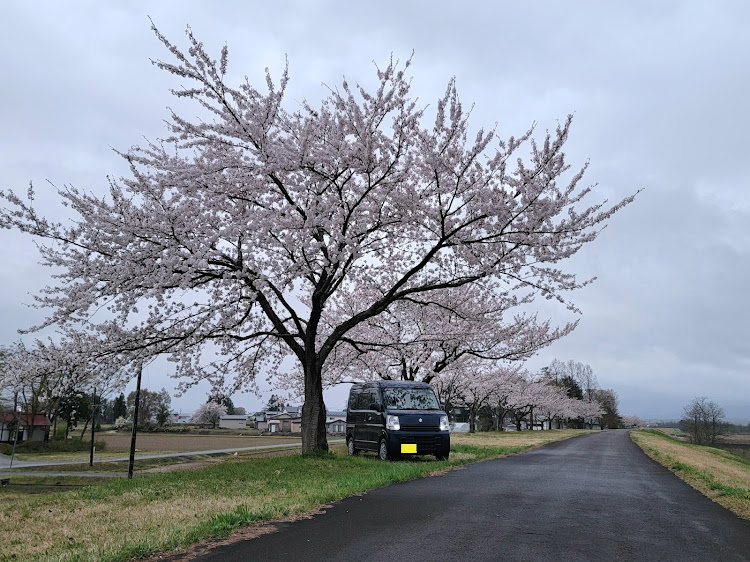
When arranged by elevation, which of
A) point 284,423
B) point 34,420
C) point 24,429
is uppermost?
point 34,420

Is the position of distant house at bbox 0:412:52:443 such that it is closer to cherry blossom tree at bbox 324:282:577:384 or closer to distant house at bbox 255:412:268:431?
cherry blossom tree at bbox 324:282:577:384

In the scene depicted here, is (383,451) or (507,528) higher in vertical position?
(507,528)

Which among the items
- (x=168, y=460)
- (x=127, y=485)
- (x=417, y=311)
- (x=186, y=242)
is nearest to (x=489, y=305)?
(x=417, y=311)

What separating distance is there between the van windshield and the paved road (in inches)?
194

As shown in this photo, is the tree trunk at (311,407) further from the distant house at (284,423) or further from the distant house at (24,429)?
the distant house at (284,423)

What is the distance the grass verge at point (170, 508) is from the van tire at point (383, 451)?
6.68 ft

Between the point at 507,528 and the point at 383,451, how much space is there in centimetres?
877

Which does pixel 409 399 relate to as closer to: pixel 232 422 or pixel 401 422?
pixel 401 422

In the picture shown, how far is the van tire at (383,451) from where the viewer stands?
1452cm

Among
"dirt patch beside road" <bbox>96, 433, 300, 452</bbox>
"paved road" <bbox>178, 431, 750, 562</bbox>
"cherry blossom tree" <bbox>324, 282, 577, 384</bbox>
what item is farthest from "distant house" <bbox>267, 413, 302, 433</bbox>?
"paved road" <bbox>178, 431, 750, 562</bbox>

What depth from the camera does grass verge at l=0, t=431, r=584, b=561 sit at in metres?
5.34

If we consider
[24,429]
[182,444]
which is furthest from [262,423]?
[182,444]

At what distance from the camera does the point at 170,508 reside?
723 centimetres

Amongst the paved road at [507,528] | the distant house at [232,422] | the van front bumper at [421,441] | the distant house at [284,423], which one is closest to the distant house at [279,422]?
the distant house at [284,423]
